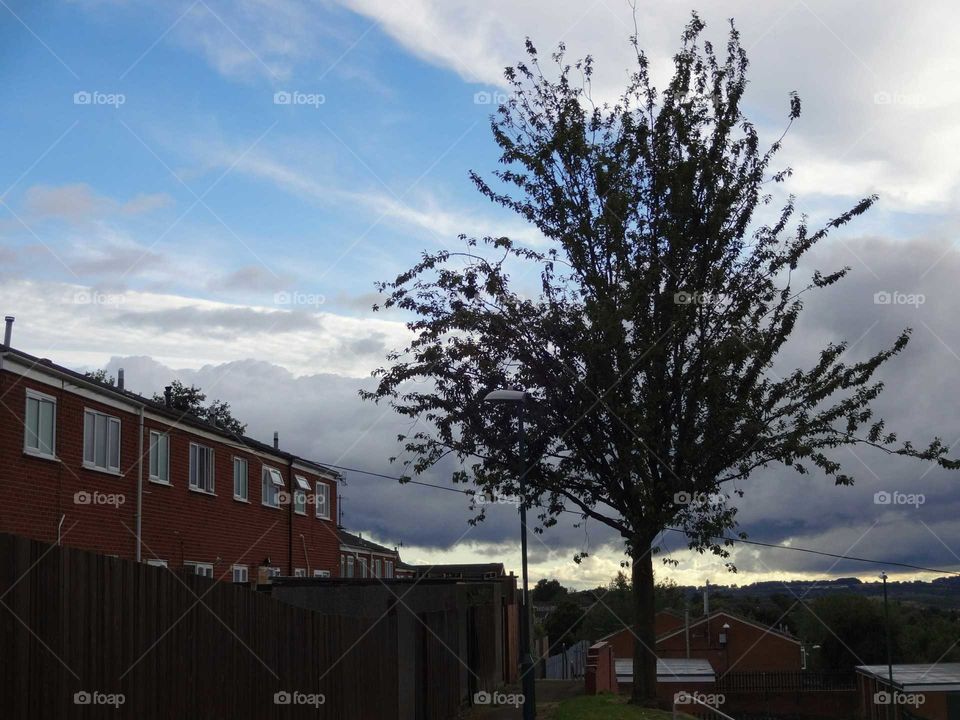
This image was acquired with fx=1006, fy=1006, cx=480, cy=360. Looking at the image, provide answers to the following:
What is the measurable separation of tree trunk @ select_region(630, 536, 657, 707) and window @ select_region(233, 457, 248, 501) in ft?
47.1

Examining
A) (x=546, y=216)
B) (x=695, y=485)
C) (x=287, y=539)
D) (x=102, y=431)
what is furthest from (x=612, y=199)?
(x=287, y=539)

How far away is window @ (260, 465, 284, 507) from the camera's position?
33000mm

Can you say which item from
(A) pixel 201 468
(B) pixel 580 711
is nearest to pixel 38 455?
(A) pixel 201 468

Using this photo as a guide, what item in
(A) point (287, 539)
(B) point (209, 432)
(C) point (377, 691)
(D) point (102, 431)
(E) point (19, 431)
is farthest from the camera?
(A) point (287, 539)

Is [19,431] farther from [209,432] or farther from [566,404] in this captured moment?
[566,404]

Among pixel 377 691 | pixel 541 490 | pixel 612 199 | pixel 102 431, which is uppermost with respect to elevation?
pixel 612 199

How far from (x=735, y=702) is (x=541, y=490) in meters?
33.4

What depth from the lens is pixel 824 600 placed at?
221 feet

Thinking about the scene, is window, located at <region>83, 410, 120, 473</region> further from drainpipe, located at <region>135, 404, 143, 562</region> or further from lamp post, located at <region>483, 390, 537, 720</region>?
lamp post, located at <region>483, 390, 537, 720</region>

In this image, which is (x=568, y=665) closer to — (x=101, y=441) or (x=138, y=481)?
(x=138, y=481)

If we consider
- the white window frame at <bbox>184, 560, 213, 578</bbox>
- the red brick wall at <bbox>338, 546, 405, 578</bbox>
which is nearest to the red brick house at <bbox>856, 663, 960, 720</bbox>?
the red brick wall at <bbox>338, 546, 405, 578</bbox>

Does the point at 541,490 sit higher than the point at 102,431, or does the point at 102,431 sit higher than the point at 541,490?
the point at 102,431

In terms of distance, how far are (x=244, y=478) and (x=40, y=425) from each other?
1150 centimetres

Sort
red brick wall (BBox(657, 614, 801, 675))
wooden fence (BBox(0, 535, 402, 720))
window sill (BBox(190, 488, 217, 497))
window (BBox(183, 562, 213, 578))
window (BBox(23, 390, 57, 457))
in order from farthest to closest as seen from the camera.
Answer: red brick wall (BBox(657, 614, 801, 675)) → window sill (BBox(190, 488, 217, 497)) → window (BBox(183, 562, 213, 578)) → window (BBox(23, 390, 57, 457)) → wooden fence (BBox(0, 535, 402, 720))
